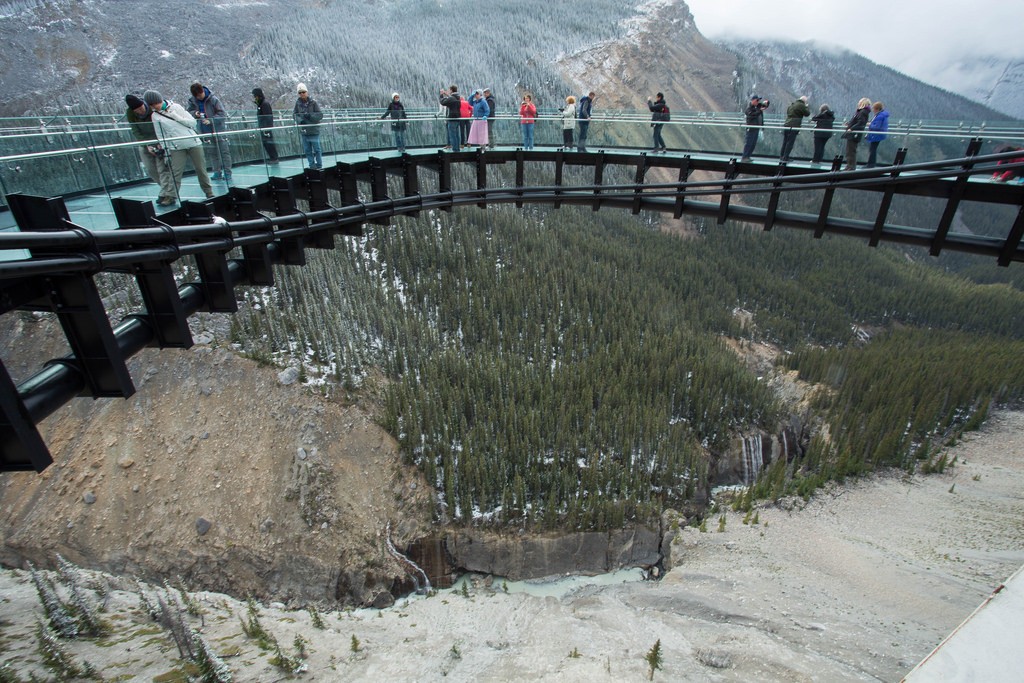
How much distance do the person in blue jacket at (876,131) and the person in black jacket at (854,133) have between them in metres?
0.20

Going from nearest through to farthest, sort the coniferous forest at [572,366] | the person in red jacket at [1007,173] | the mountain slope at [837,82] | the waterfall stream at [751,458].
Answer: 1. the person in red jacket at [1007,173]
2. the coniferous forest at [572,366]
3. the waterfall stream at [751,458]
4. the mountain slope at [837,82]

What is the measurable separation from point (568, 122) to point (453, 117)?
3632mm

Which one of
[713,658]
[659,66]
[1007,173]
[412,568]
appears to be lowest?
[412,568]

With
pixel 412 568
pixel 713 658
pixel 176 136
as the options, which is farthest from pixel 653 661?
pixel 176 136

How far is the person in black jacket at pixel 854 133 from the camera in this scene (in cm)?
1233

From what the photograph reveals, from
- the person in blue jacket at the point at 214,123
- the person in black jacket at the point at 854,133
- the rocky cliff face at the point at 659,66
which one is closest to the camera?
the person in blue jacket at the point at 214,123

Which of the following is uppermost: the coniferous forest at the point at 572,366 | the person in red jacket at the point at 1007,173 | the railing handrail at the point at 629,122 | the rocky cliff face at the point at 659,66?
the rocky cliff face at the point at 659,66

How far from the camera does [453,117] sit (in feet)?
53.3

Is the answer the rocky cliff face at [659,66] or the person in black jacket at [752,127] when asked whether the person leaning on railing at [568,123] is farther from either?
the rocky cliff face at [659,66]

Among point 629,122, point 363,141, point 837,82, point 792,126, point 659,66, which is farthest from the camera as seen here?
point 837,82

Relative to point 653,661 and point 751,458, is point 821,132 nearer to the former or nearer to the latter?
point 653,661

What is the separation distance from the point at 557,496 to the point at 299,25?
60.7m

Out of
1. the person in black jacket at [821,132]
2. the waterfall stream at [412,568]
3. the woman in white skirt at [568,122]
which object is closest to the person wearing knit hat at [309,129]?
the woman in white skirt at [568,122]

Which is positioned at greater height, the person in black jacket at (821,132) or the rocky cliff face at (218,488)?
the person in black jacket at (821,132)
